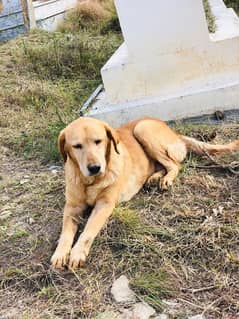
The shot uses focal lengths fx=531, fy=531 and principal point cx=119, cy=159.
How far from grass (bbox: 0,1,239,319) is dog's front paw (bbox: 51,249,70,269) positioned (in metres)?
0.05

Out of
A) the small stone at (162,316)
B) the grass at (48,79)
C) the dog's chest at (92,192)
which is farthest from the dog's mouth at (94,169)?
the grass at (48,79)

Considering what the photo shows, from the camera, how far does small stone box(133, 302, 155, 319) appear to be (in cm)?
269

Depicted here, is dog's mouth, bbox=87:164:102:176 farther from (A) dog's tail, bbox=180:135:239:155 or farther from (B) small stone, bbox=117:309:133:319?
(A) dog's tail, bbox=180:135:239:155

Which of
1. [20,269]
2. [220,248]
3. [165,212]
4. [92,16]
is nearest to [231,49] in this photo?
[165,212]

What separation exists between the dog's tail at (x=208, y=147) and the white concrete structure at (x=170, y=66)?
0.95m

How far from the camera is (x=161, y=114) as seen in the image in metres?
5.38

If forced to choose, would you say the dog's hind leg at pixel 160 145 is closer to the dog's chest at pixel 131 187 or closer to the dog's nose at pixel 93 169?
the dog's chest at pixel 131 187

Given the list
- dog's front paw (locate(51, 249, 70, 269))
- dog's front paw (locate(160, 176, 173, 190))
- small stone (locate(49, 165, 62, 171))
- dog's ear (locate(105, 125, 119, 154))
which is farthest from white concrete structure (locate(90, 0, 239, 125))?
dog's front paw (locate(51, 249, 70, 269))

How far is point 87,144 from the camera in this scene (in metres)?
3.48

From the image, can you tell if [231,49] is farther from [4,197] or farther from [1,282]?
[1,282]

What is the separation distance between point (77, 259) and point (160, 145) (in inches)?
56.6

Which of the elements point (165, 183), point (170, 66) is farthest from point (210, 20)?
point (165, 183)

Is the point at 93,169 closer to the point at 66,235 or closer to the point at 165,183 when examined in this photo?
the point at 66,235

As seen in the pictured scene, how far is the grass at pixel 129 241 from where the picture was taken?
9.34 ft
